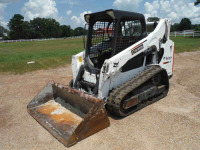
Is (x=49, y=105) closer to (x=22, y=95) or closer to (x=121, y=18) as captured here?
(x=22, y=95)

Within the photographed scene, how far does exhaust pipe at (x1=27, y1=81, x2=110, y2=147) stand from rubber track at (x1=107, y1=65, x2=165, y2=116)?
37cm

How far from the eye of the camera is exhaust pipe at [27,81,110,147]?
131 inches

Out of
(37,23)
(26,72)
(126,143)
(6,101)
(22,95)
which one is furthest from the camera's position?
(37,23)

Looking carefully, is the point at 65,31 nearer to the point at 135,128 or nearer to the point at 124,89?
the point at 124,89

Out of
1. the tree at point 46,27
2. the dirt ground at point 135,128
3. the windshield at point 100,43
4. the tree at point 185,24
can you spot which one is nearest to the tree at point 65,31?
the tree at point 46,27

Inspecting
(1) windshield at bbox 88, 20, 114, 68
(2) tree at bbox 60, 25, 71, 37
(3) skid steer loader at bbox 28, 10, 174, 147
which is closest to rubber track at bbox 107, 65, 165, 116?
(3) skid steer loader at bbox 28, 10, 174, 147

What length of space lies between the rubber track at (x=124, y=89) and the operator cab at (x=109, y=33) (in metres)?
0.76

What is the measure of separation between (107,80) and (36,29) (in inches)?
4402

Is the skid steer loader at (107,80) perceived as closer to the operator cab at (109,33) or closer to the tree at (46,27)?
the operator cab at (109,33)

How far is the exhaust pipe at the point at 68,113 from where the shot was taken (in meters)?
3.34

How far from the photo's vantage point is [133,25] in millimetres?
4781

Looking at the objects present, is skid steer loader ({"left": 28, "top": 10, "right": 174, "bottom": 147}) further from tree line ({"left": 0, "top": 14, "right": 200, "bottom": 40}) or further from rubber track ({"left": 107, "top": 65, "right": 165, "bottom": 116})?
tree line ({"left": 0, "top": 14, "right": 200, "bottom": 40})

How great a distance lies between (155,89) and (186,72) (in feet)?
13.1

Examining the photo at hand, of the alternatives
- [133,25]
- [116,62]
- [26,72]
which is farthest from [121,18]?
[26,72]
